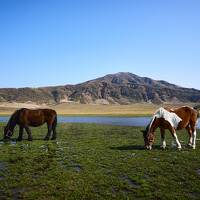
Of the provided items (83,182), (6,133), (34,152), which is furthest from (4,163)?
(6,133)

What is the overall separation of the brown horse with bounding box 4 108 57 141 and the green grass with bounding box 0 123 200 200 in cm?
527

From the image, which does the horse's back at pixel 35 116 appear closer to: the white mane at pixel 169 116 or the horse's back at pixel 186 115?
the white mane at pixel 169 116

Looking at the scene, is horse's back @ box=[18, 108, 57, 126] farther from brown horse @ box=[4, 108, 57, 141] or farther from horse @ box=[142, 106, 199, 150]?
horse @ box=[142, 106, 199, 150]

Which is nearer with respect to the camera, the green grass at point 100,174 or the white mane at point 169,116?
the green grass at point 100,174

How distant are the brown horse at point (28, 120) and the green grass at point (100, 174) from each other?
5265 millimetres

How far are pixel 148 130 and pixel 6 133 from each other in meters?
11.5

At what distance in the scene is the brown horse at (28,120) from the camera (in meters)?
23.3

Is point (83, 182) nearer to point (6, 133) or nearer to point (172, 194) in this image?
point (172, 194)

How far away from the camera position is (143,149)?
18547mm

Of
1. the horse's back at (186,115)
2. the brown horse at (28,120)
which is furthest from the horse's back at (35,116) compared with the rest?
the horse's back at (186,115)

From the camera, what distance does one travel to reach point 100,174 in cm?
1217

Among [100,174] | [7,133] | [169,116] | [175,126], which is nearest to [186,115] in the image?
[175,126]

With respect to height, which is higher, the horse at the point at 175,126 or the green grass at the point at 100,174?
the horse at the point at 175,126

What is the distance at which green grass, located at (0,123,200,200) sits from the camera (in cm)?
978
